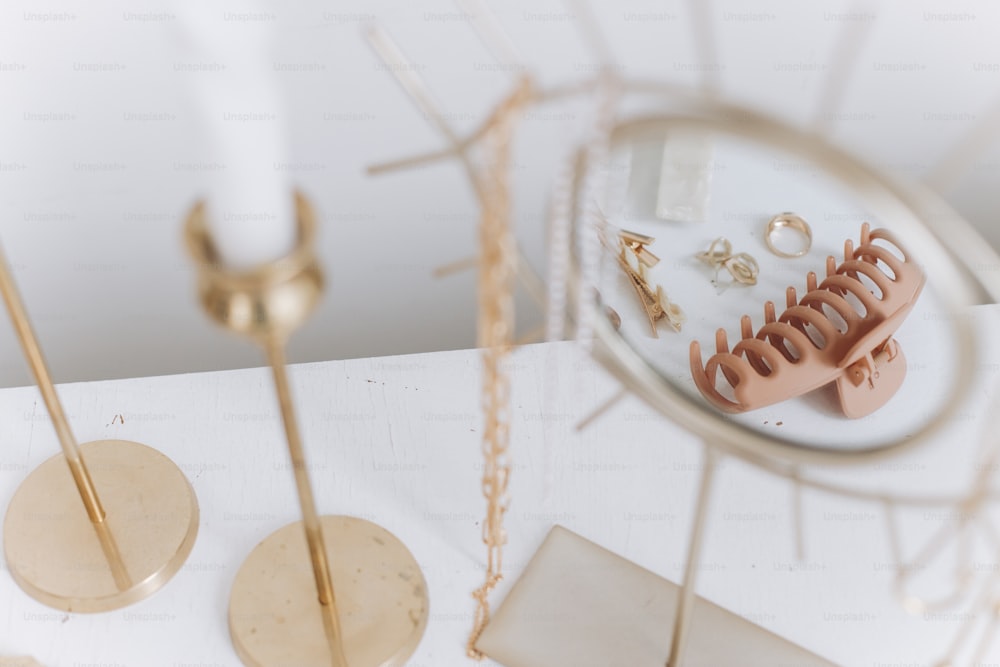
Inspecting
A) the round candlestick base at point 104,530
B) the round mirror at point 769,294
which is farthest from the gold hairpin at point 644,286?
the round candlestick base at point 104,530

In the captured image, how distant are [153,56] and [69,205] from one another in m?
0.21

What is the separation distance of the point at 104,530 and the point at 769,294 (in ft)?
1.73

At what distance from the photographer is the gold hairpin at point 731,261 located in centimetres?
76

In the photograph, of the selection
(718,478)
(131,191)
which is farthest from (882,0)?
(131,191)

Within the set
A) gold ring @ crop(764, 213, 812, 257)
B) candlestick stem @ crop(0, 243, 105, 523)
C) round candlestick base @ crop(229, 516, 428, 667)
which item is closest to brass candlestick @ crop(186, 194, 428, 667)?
round candlestick base @ crop(229, 516, 428, 667)

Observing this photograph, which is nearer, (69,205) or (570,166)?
(570,166)

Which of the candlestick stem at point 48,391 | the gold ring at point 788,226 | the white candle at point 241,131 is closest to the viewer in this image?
the white candle at point 241,131

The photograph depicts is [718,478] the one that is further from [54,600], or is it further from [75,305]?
[75,305]

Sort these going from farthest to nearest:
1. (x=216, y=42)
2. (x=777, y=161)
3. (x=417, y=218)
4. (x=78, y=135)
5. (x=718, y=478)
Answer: (x=417, y=218) → (x=78, y=135) → (x=718, y=478) → (x=777, y=161) → (x=216, y=42)

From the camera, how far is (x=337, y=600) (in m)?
0.67

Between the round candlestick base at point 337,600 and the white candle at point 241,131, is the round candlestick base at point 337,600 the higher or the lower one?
the lower one

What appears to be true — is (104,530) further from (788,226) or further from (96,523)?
(788,226)

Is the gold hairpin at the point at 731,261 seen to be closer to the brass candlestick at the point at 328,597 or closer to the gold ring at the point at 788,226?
the gold ring at the point at 788,226

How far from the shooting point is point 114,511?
0.71 metres
